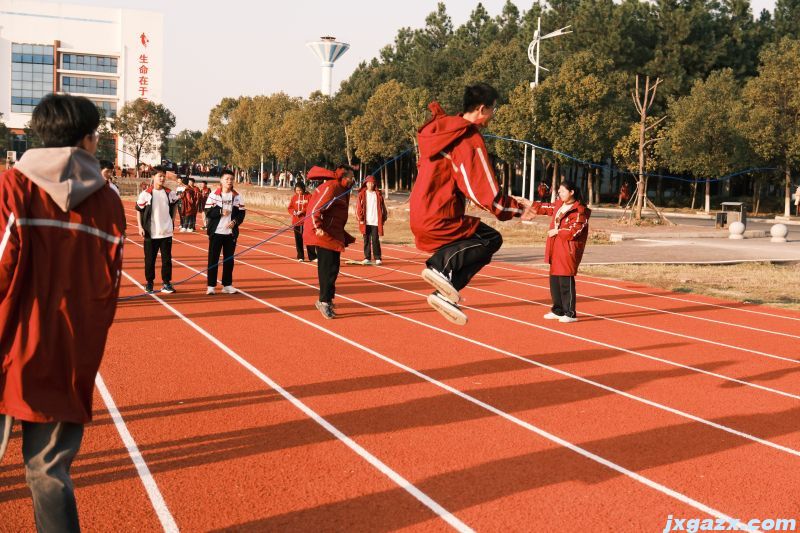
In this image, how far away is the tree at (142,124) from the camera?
6381cm

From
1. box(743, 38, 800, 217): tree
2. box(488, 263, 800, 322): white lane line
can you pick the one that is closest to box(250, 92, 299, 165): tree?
box(743, 38, 800, 217): tree

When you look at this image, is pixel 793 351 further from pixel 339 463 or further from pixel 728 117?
pixel 728 117

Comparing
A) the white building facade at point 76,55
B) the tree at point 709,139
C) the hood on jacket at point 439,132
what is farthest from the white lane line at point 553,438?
the white building facade at point 76,55

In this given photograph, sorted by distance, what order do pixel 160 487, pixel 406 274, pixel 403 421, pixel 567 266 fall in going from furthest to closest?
pixel 406 274 < pixel 567 266 < pixel 403 421 < pixel 160 487

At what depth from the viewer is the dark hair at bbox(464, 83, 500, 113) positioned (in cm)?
507

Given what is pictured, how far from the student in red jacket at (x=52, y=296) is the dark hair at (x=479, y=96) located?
8.97ft

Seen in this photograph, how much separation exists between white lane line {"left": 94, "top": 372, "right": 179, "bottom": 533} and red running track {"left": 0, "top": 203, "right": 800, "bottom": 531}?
0.01 meters

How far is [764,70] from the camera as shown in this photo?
39938 mm

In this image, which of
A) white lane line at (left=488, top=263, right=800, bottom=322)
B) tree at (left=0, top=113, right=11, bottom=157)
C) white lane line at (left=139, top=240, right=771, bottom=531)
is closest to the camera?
white lane line at (left=139, top=240, right=771, bottom=531)

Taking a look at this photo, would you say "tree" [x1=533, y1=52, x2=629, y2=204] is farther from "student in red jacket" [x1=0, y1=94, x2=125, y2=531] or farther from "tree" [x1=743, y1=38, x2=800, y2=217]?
"student in red jacket" [x1=0, y1=94, x2=125, y2=531]

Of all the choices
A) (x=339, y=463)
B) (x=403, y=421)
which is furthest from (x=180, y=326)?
(x=339, y=463)

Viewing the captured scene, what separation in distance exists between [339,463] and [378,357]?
120 inches

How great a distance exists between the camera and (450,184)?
16.7 ft

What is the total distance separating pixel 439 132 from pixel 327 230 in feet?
17.2
